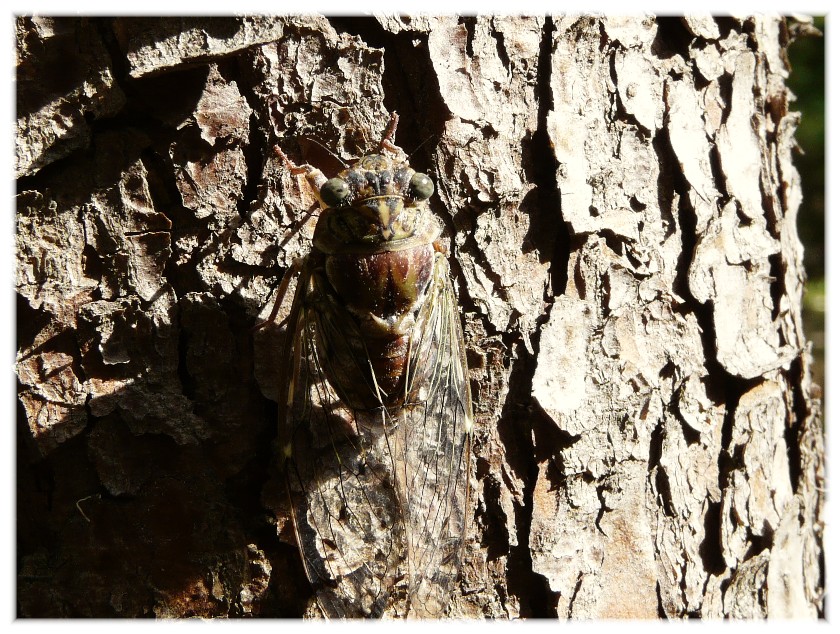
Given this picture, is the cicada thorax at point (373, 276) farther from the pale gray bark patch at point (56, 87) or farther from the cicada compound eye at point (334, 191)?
the pale gray bark patch at point (56, 87)

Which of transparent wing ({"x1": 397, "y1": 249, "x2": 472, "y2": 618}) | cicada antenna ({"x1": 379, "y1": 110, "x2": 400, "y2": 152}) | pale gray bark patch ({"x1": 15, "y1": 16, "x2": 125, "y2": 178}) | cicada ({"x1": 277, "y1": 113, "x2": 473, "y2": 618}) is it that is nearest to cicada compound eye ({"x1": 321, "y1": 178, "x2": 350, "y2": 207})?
cicada ({"x1": 277, "y1": 113, "x2": 473, "y2": 618})

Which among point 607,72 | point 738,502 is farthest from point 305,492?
point 607,72

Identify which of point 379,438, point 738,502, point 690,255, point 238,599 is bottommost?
point 238,599

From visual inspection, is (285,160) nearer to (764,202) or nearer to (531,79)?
(531,79)

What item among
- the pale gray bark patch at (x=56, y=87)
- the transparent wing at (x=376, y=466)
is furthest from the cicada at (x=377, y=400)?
the pale gray bark patch at (x=56, y=87)

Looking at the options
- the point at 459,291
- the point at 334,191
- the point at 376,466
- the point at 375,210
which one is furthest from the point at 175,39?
the point at 376,466

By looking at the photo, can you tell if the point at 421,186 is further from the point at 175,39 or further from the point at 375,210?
the point at 175,39

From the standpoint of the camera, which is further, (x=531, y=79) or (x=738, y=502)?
(x=738, y=502)
